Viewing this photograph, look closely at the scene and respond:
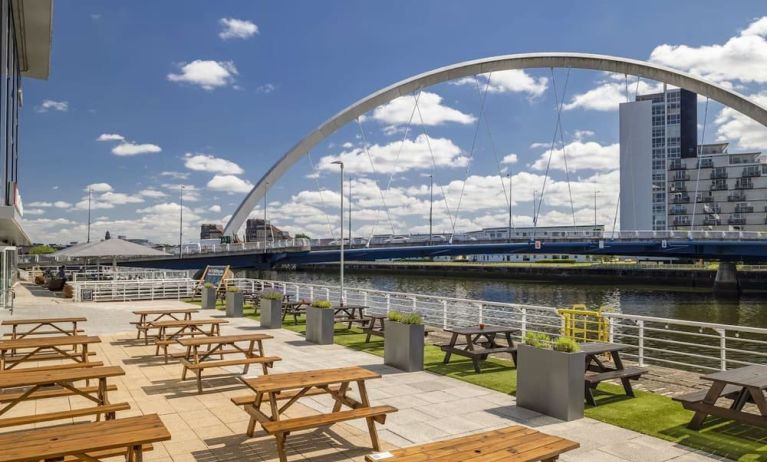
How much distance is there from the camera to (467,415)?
23.5 feet

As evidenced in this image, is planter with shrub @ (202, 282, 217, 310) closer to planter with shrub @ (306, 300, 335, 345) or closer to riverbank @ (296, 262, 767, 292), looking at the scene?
planter with shrub @ (306, 300, 335, 345)

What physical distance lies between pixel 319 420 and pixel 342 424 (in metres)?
1.49

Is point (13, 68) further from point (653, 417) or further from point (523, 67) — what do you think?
point (523, 67)

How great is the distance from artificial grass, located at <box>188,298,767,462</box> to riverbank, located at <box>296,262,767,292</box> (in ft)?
187

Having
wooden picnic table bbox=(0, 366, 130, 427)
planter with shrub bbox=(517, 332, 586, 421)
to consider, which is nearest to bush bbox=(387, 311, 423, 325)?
planter with shrub bbox=(517, 332, 586, 421)

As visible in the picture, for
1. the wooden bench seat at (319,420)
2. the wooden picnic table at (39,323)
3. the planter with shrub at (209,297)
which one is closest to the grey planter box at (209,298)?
the planter with shrub at (209,297)

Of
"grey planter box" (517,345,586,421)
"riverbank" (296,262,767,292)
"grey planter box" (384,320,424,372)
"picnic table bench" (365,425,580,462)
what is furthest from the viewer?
"riverbank" (296,262,767,292)

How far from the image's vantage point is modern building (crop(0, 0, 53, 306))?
1406 cm

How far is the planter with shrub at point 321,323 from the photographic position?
41.7 ft

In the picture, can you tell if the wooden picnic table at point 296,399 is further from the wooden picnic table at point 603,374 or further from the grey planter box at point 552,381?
the wooden picnic table at point 603,374

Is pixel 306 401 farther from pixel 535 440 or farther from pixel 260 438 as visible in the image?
pixel 535 440

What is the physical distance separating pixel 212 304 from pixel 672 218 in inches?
4201

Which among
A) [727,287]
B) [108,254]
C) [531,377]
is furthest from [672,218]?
[531,377]

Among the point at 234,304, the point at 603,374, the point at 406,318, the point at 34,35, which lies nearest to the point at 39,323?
the point at 234,304
